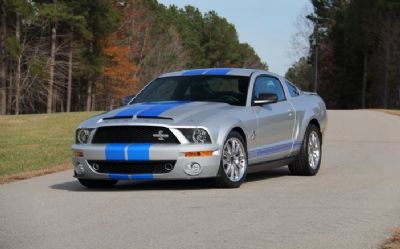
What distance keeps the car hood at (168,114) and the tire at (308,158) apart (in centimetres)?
174

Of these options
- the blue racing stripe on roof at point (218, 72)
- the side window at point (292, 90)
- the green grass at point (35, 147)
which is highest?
the blue racing stripe on roof at point (218, 72)

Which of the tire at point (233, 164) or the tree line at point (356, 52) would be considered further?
the tree line at point (356, 52)

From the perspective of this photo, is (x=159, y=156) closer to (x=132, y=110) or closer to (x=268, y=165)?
(x=132, y=110)

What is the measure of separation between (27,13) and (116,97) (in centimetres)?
1830

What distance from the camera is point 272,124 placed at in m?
10.2

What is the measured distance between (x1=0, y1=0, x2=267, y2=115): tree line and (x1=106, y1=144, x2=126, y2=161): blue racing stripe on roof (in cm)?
4194

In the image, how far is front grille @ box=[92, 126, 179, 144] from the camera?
8711 mm

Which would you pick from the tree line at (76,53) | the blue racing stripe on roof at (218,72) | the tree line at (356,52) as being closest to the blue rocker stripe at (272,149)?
the blue racing stripe on roof at (218,72)

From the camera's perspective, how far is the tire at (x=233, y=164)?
9.02 meters

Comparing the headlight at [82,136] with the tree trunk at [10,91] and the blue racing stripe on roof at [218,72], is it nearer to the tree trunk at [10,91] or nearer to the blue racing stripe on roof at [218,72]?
the blue racing stripe on roof at [218,72]

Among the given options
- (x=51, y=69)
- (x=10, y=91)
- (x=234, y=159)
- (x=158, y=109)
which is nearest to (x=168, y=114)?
(x=158, y=109)

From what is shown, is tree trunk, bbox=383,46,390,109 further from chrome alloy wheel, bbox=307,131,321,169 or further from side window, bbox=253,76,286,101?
side window, bbox=253,76,286,101

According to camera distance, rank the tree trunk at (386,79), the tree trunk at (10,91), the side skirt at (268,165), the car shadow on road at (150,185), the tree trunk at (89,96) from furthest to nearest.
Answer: the tree trunk at (386,79) < the tree trunk at (89,96) < the tree trunk at (10,91) < the side skirt at (268,165) < the car shadow on road at (150,185)

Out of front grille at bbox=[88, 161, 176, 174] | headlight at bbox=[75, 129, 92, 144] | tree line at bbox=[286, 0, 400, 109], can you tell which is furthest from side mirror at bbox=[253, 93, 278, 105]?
tree line at bbox=[286, 0, 400, 109]
